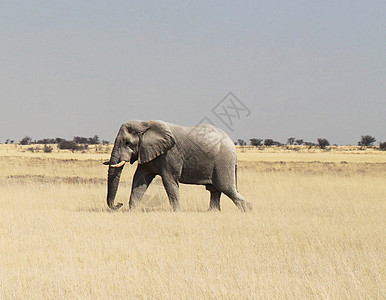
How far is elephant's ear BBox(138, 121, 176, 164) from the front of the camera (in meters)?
13.0

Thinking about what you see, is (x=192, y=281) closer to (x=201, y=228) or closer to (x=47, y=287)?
(x=47, y=287)

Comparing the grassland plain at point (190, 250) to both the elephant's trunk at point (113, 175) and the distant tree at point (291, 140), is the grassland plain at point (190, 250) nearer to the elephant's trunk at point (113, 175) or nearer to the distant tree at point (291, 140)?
the elephant's trunk at point (113, 175)

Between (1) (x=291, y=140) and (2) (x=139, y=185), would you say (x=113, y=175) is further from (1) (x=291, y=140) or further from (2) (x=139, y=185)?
(1) (x=291, y=140)

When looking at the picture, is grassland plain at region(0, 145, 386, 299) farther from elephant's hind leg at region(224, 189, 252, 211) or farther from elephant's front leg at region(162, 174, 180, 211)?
elephant's front leg at region(162, 174, 180, 211)

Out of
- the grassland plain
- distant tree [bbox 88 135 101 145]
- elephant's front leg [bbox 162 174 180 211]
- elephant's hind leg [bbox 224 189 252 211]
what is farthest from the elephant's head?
distant tree [bbox 88 135 101 145]

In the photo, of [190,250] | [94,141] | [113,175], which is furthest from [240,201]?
[94,141]

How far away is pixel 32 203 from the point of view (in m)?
14.7

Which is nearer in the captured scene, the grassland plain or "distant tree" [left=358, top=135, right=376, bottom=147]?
the grassland plain

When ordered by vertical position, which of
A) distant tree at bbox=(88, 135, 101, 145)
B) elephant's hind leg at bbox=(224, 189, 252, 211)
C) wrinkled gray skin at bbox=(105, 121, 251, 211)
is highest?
wrinkled gray skin at bbox=(105, 121, 251, 211)

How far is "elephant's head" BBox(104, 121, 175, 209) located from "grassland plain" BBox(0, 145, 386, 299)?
3.51 ft

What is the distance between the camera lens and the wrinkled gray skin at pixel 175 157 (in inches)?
516

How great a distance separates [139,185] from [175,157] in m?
1.10

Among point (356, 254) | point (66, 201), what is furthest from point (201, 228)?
point (66, 201)

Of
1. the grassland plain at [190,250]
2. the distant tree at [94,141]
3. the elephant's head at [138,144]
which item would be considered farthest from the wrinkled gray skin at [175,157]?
the distant tree at [94,141]
